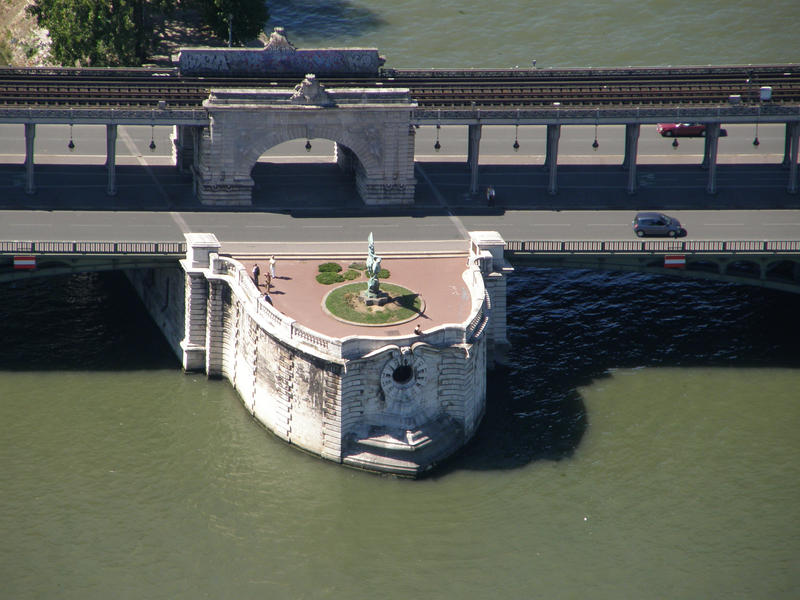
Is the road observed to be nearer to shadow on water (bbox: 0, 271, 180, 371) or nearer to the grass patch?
shadow on water (bbox: 0, 271, 180, 371)

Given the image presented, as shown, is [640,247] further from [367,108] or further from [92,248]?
[92,248]

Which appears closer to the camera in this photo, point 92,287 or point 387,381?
point 387,381

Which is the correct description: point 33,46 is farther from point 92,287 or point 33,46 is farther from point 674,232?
point 674,232

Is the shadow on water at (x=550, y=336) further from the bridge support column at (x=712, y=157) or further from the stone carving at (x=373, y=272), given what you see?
the stone carving at (x=373, y=272)

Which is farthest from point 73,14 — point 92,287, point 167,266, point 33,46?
point 167,266

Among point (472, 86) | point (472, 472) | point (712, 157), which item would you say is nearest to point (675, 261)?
point (712, 157)

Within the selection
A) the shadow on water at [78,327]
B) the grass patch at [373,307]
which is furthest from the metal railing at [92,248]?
the grass patch at [373,307]
